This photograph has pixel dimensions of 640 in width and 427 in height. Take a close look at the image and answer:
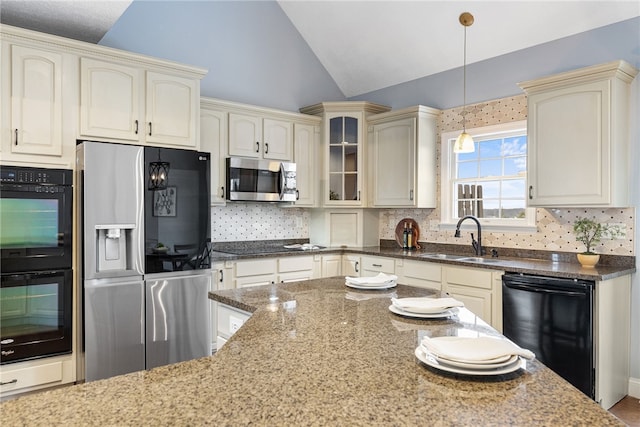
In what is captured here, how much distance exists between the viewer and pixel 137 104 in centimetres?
325

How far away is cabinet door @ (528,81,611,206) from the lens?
119 inches

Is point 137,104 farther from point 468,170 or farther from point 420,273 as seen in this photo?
point 468,170

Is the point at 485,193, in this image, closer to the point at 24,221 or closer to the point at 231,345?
the point at 231,345

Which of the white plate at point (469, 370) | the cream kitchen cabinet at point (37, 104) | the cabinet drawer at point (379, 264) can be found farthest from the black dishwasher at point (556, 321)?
the cream kitchen cabinet at point (37, 104)

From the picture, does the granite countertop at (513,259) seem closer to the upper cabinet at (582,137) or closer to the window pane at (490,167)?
the upper cabinet at (582,137)

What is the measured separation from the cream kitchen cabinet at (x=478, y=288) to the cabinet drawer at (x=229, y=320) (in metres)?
2.11

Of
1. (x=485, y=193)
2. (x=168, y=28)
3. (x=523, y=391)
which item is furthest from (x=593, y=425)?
(x=168, y=28)

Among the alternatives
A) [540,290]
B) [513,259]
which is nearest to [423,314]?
[540,290]

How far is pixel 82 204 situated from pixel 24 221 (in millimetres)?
342

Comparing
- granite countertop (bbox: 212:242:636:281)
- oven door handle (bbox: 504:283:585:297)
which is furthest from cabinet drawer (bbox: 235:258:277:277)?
oven door handle (bbox: 504:283:585:297)

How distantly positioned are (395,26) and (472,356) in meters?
3.97

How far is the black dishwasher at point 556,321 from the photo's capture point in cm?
276

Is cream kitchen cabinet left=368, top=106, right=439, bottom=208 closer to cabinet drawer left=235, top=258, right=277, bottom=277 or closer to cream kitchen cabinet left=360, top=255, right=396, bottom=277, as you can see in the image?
cream kitchen cabinet left=360, top=255, right=396, bottom=277

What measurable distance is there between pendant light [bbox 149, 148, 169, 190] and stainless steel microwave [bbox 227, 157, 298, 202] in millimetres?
999
